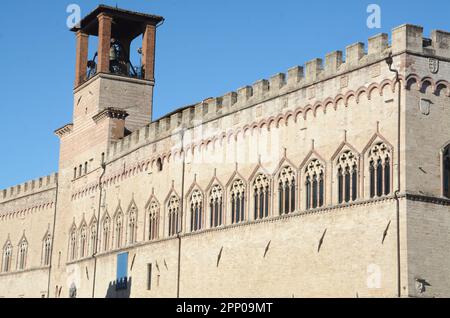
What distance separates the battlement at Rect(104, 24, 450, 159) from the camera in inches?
1093

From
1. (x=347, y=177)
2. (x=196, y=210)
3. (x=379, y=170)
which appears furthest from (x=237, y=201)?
(x=379, y=170)

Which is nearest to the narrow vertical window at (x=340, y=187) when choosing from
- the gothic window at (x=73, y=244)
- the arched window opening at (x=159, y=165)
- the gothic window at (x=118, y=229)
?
the arched window opening at (x=159, y=165)

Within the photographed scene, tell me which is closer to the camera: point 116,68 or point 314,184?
point 314,184

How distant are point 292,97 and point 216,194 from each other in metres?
6.24

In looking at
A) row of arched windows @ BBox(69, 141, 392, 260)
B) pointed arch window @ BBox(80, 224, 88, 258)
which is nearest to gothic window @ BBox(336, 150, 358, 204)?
row of arched windows @ BBox(69, 141, 392, 260)

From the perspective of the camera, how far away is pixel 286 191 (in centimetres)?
3228

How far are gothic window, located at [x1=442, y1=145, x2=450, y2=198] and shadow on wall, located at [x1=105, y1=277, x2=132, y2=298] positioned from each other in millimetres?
18991

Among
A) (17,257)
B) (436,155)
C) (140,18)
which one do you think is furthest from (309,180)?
(17,257)

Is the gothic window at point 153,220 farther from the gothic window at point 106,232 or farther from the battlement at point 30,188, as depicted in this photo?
the battlement at point 30,188

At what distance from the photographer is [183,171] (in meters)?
39.2

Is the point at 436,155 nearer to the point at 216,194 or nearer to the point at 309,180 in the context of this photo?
the point at 309,180

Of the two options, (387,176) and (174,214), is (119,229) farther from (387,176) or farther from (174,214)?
(387,176)

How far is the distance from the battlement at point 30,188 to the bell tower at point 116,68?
557 centimetres

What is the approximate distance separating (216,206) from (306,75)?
24.5 feet
